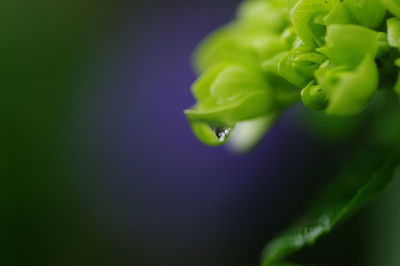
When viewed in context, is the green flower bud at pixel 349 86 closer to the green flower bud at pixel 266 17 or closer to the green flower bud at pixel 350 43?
the green flower bud at pixel 350 43

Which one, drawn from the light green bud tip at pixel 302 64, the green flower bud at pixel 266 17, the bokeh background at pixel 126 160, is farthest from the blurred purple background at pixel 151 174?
the light green bud tip at pixel 302 64

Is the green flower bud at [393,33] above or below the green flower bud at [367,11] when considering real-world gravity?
below

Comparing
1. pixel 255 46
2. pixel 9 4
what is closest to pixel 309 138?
pixel 9 4

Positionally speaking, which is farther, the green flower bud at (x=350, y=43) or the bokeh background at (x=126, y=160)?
the bokeh background at (x=126, y=160)

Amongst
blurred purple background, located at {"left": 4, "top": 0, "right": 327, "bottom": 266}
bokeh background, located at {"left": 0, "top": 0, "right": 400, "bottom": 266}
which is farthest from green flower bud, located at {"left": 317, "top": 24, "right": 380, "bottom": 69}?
blurred purple background, located at {"left": 4, "top": 0, "right": 327, "bottom": 266}

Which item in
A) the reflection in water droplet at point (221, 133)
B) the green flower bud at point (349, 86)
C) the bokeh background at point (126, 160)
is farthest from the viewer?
the bokeh background at point (126, 160)

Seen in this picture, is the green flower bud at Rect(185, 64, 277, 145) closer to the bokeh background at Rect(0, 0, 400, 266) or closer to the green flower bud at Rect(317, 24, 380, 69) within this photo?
the green flower bud at Rect(317, 24, 380, 69)

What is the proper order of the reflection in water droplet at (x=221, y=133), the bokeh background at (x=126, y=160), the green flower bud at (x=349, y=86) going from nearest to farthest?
1. the green flower bud at (x=349, y=86)
2. the reflection in water droplet at (x=221, y=133)
3. the bokeh background at (x=126, y=160)
